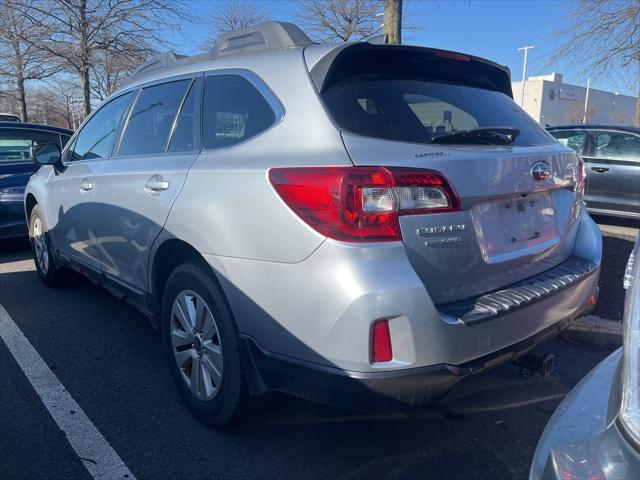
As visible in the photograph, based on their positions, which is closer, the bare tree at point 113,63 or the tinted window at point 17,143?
the tinted window at point 17,143

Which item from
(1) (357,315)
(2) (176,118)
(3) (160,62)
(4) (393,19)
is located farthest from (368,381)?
(4) (393,19)

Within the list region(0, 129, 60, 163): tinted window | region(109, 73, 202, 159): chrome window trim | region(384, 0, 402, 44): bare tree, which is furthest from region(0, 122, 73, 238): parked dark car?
region(384, 0, 402, 44): bare tree

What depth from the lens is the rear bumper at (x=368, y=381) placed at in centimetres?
200

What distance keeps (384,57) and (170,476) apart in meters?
2.16

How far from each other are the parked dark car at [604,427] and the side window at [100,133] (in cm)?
343

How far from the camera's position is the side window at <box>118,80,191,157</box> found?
10.6ft

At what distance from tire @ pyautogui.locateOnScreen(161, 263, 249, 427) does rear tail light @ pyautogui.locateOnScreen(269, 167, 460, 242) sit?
0.74 meters

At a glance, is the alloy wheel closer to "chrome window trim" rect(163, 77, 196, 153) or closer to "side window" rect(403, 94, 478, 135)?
"chrome window trim" rect(163, 77, 196, 153)

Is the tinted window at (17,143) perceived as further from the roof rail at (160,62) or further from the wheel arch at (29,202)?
the roof rail at (160,62)

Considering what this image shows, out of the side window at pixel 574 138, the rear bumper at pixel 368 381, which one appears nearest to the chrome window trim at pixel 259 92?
the rear bumper at pixel 368 381

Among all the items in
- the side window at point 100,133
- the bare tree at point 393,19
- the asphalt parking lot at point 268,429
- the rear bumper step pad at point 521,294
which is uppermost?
the bare tree at point 393,19

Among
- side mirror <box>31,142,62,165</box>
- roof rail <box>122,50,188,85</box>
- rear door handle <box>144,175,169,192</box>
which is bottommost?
rear door handle <box>144,175,169,192</box>

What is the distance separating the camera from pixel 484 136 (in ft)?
8.11

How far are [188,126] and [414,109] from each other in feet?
4.37
